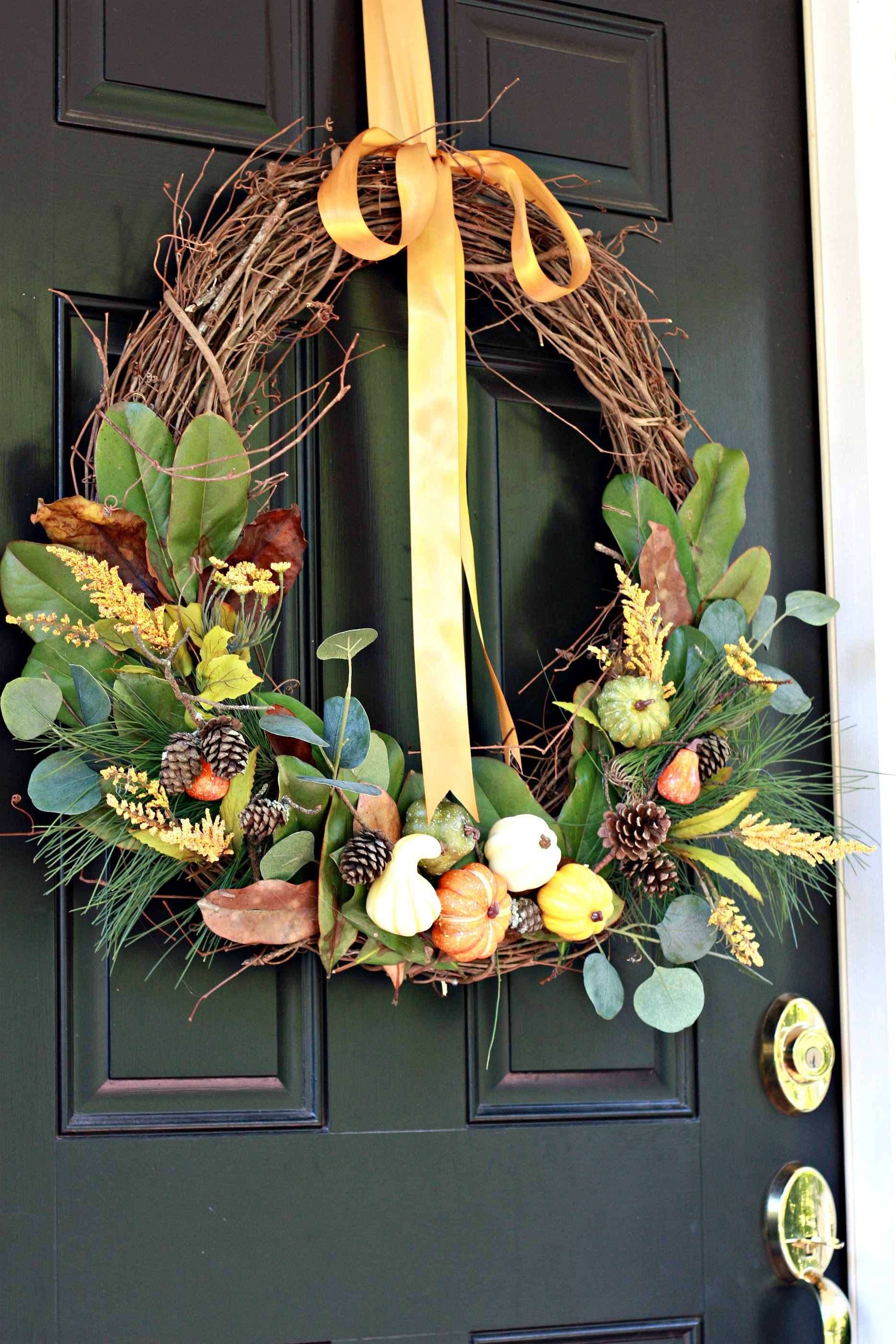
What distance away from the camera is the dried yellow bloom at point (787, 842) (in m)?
0.85

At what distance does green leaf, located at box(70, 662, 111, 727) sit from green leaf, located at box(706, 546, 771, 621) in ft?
1.60

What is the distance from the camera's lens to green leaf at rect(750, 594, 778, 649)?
0.97 meters

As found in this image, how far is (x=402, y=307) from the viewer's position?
98 cm

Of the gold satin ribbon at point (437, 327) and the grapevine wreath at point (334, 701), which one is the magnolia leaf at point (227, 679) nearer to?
the grapevine wreath at point (334, 701)

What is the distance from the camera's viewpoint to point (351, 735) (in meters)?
0.81

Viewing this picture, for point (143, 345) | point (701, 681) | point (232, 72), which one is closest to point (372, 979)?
point (701, 681)

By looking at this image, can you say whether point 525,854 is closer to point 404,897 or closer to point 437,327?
point 404,897

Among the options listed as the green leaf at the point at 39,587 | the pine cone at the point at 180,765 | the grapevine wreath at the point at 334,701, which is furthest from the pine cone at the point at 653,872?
the green leaf at the point at 39,587

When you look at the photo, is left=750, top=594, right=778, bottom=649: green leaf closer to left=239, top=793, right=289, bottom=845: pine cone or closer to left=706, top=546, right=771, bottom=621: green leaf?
left=706, top=546, right=771, bottom=621: green leaf

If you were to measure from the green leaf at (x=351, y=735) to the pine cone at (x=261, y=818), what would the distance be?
2.0 inches

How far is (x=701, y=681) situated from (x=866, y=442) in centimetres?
31

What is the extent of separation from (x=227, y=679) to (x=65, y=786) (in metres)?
0.13

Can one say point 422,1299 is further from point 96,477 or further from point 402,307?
point 402,307

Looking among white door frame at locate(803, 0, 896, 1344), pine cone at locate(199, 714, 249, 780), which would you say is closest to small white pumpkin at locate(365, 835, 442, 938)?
pine cone at locate(199, 714, 249, 780)
